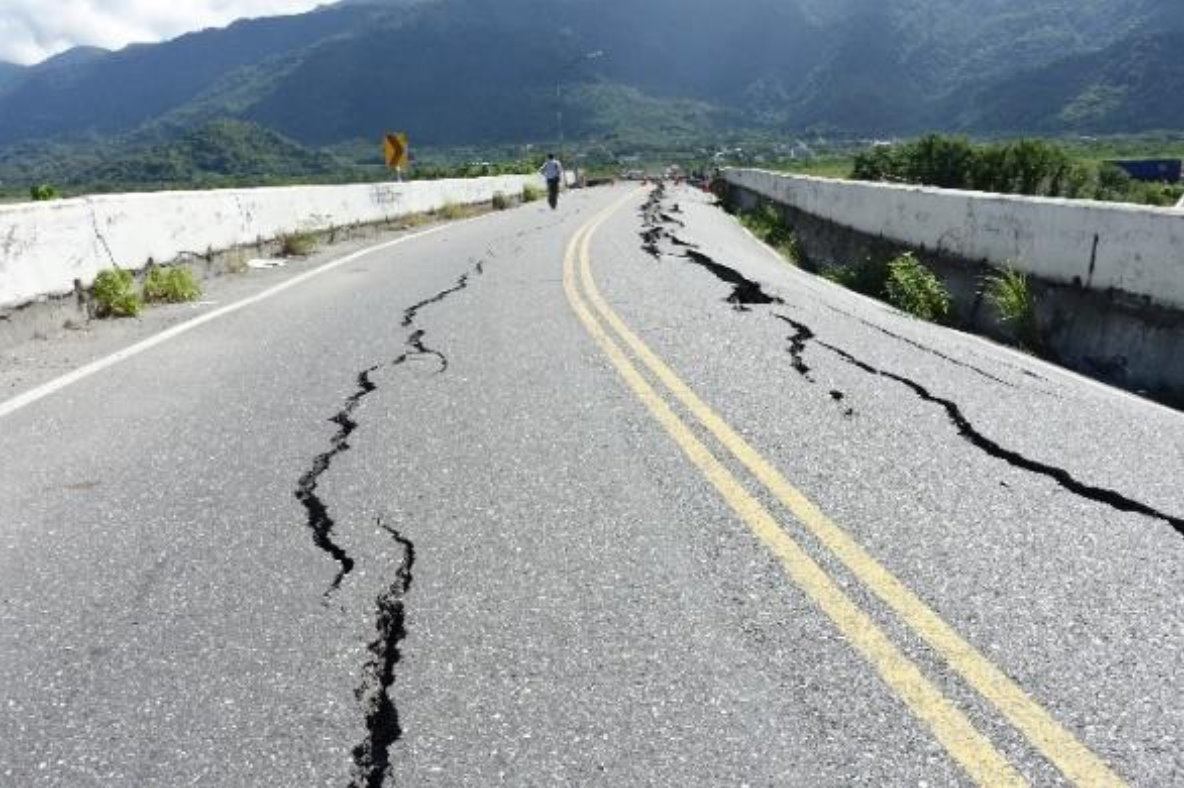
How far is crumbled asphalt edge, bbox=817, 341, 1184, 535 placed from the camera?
437 cm

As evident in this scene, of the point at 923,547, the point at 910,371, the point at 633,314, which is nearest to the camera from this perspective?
the point at 923,547

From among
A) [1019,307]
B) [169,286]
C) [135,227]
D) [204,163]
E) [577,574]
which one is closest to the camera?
[577,574]

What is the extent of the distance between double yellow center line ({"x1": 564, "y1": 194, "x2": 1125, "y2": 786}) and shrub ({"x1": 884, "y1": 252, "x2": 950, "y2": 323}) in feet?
16.3

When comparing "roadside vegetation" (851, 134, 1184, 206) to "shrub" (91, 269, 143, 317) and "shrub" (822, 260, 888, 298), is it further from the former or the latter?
"shrub" (91, 269, 143, 317)

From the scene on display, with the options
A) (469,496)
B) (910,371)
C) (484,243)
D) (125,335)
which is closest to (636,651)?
(469,496)

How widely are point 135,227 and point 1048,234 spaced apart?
8932 millimetres

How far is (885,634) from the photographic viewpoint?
128 inches

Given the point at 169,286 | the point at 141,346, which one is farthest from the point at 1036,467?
the point at 169,286

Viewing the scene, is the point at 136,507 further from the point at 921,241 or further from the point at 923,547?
the point at 921,241

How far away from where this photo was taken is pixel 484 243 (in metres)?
17.9

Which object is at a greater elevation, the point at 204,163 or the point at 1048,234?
the point at 1048,234

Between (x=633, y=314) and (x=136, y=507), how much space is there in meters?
5.33

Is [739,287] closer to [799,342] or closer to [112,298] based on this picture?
[799,342]

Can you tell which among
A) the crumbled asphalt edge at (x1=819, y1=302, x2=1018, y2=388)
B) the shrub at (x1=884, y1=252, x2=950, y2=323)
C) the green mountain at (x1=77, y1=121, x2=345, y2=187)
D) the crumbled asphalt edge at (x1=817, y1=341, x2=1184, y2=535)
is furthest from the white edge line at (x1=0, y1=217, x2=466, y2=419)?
the green mountain at (x1=77, y1=121, x2=345, y2=187)
